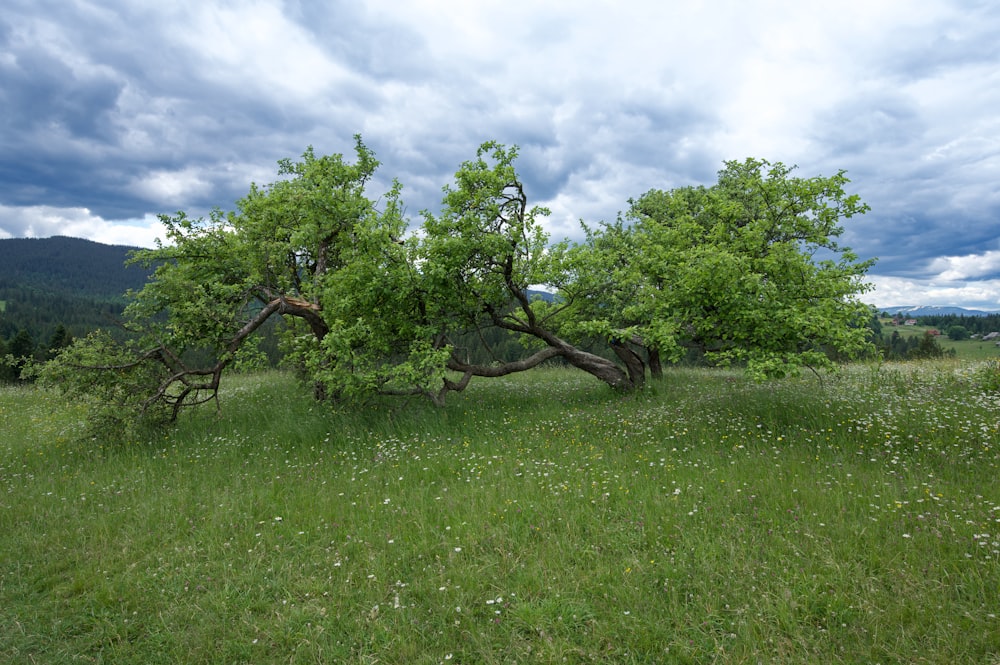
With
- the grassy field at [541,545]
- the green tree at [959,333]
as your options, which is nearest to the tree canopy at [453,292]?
the grassy field at [541,545]

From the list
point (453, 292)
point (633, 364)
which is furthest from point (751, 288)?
point (453, 292)

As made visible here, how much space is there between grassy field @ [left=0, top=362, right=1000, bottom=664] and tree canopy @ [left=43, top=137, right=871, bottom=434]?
217cm

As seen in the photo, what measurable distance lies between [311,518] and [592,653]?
4571 millimetres

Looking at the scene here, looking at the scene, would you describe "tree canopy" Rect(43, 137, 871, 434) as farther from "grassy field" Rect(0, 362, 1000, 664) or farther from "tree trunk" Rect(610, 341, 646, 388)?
"grassy field" Rect(0, 362, 1000, 664)

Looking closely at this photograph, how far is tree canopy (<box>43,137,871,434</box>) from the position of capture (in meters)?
11.4

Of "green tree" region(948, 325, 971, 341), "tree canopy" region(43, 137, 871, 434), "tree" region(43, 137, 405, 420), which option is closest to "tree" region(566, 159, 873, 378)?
"tree canopy" region(43, 137, 871, 434)

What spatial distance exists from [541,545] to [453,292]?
8318 mm

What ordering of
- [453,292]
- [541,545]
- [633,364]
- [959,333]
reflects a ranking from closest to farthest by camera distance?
1. [541,545]
2. [453,292]
3. [633,364]
4. [959,333]

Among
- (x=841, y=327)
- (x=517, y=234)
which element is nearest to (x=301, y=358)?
(x=517, y=234)

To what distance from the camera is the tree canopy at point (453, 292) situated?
11.4 m

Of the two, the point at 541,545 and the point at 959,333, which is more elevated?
the point at 959,333

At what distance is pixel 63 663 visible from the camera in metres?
4.53

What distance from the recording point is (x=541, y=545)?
583 cm

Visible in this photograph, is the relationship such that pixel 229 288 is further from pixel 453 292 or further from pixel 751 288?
pixel 751 288
